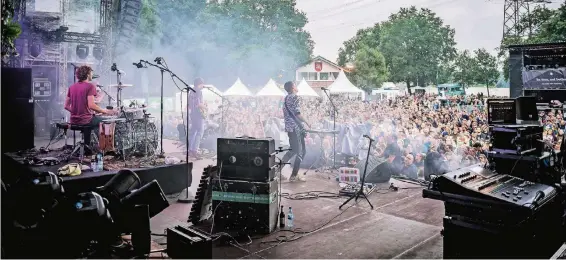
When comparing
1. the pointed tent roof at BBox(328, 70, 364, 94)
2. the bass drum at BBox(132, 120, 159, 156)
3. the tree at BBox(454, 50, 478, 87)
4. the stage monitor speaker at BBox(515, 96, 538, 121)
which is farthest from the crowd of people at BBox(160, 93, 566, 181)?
the tree at BBox(454, 50, 478, 87)

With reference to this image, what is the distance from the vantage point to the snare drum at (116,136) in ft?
18.6

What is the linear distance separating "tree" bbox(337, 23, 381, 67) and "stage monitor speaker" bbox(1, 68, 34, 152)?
1402 inches

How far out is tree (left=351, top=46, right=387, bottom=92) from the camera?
3227 cm

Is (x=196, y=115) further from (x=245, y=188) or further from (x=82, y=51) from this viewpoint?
(x=82, y=51)

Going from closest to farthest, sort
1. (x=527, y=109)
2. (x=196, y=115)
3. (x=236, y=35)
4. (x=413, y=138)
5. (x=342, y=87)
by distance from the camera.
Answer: (x=527, y=109) < (x=413, y=138) < (x=196, y=115) < (x=342, y=87) < (x=236, y=35)

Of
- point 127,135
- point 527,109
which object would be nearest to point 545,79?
point 527,109

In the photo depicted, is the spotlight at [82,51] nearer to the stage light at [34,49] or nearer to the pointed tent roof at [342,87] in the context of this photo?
the stage light at [34,49]

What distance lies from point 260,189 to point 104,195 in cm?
142

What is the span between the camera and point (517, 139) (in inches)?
135

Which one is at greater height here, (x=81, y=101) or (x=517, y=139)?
(x=81, y=101)

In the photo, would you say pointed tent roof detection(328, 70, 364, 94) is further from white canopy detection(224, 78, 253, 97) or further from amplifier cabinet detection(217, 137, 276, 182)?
amplifier cabinet detection(217, 137, 276, 182)

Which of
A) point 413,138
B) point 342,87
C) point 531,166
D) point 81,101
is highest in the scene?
point 342,87

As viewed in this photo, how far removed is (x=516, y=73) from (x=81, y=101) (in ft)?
40.9

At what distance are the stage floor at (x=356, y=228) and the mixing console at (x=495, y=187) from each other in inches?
29.4
